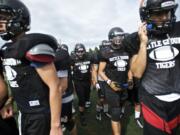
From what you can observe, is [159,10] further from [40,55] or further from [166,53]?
[40,55]

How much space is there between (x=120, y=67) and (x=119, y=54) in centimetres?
29

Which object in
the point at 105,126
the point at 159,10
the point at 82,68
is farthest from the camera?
the point at 82,68

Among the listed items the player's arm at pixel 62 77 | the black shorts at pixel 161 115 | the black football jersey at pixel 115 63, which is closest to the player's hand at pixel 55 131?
the black shorts at pixel 161 115

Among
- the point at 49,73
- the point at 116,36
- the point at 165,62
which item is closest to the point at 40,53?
the point at 49,73

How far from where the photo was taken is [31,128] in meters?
3.63

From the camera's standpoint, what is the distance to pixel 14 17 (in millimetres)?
3629

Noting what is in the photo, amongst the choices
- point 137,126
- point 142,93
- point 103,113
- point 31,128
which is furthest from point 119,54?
point 31,128

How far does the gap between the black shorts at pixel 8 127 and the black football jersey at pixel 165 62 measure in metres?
1.72

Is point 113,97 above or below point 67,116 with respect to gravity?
above

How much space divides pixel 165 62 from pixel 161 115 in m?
0.60

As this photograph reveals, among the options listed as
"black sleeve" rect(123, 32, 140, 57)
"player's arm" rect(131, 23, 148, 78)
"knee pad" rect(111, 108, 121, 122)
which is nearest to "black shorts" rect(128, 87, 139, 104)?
"knee pad" rect(111, 108, 121, 122)

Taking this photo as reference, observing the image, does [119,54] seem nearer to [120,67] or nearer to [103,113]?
[120,67]

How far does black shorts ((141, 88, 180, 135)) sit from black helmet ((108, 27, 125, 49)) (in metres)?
4.00

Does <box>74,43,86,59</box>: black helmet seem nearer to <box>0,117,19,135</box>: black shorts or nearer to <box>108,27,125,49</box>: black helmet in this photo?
<box>108,27,125,49</box>: black helmet
